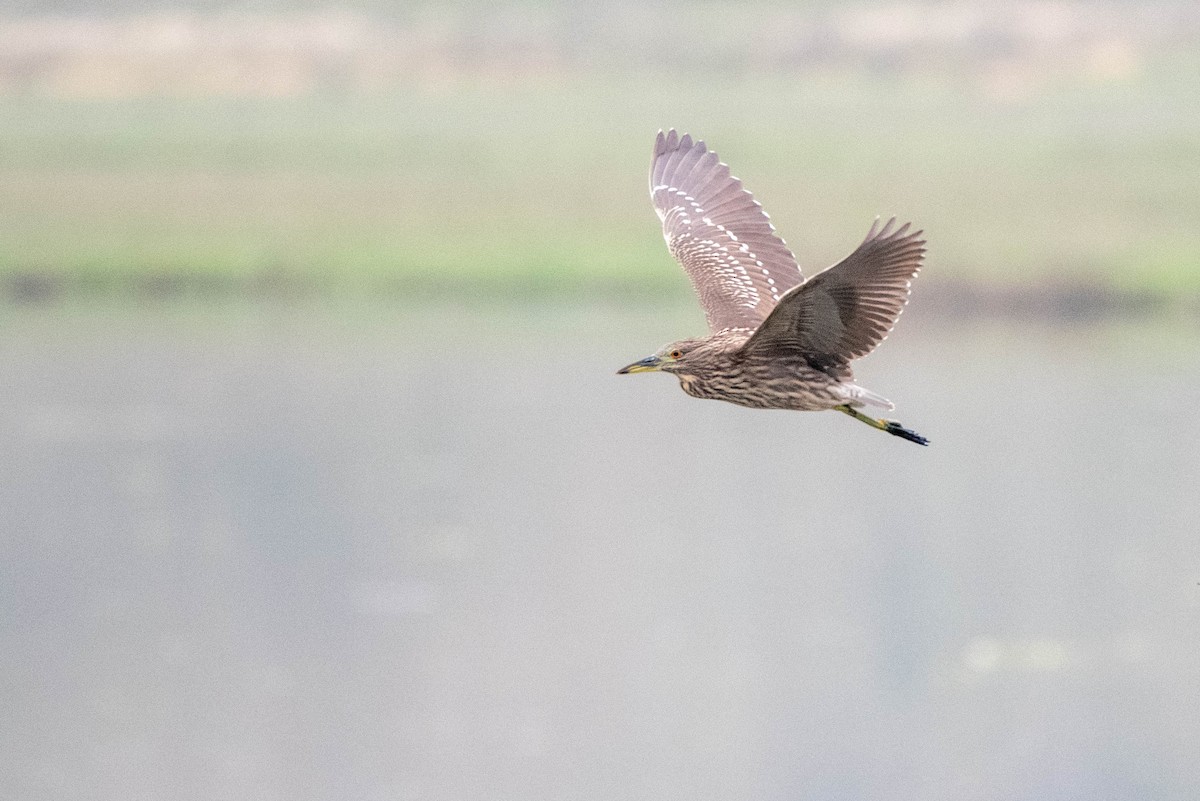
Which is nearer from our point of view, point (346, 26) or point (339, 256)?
point (339, 256)

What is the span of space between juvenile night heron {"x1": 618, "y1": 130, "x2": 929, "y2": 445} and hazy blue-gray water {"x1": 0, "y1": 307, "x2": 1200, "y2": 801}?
5.23 metres

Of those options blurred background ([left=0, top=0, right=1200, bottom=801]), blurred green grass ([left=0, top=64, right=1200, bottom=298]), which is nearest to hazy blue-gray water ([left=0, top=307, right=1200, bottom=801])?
blurred background ([left=0, top=0, right=1200, bottom=801])

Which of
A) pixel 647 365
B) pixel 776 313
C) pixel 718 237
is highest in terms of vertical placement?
pixel 776 313

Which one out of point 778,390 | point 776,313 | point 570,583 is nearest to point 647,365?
point 778,390

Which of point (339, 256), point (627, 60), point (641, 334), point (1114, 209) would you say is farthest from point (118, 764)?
point (627, 60)

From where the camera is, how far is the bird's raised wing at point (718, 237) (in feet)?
38.2

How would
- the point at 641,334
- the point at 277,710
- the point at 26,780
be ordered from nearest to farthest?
1. the point at 26,780
2. the point at 277,710
3. the point at 641,334

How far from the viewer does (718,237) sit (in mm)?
12219

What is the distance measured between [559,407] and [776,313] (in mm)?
16885

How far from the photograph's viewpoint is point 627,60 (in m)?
44.8

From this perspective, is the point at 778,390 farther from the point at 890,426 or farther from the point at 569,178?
the point at 569,178

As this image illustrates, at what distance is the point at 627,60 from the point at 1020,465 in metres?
22.2

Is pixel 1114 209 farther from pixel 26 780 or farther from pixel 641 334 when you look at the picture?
pixel 26 780

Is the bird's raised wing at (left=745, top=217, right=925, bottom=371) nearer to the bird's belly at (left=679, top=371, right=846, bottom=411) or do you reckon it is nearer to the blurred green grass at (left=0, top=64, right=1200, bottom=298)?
the bird's belly at (left=679, top=371, right=846, bottom=411)
